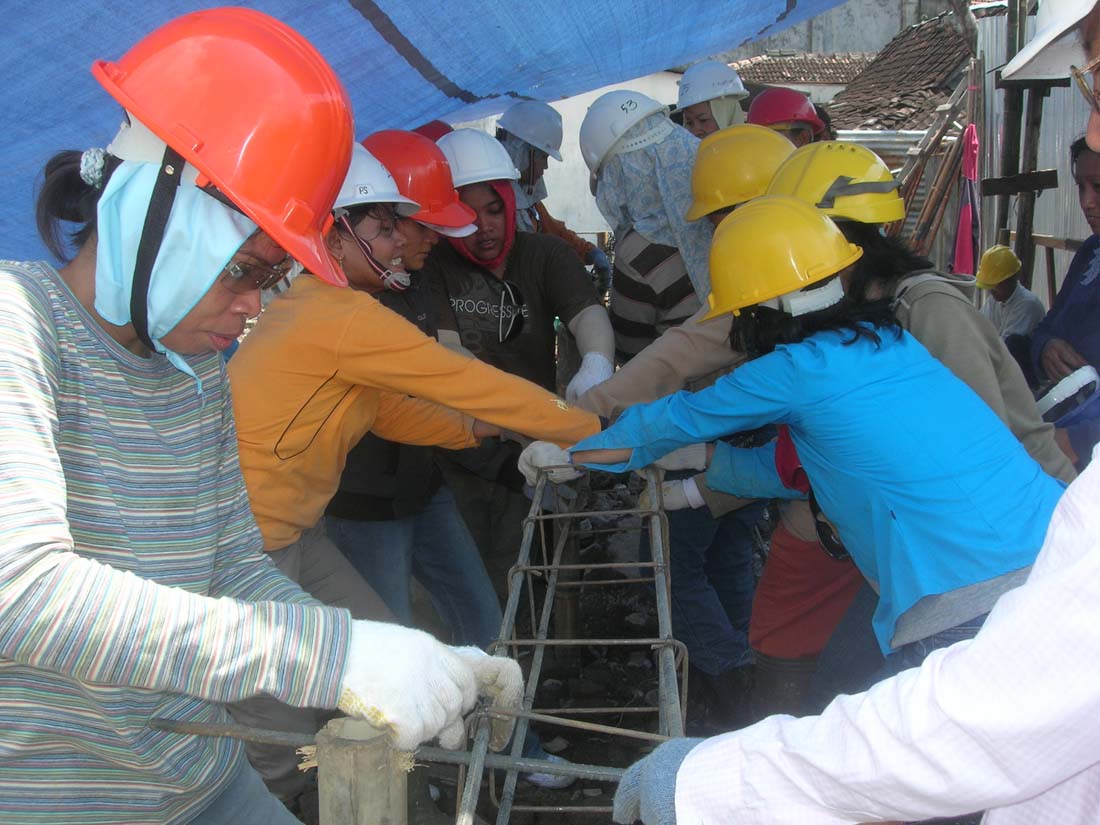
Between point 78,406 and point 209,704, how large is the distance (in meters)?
0.64

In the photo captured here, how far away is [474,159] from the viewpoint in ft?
13.2

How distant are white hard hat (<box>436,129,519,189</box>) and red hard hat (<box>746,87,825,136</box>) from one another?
2.13 metres

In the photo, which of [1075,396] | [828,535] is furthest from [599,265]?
[828,535]

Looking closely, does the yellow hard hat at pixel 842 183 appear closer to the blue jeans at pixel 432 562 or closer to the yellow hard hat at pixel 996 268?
the yellow hard hat at pixel 996 268

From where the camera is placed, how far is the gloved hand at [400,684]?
4.40ft

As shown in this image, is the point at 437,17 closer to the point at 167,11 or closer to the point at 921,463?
the point at 167,11

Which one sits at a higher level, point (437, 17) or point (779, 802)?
point (437, 17)

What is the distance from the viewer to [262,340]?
2525mm

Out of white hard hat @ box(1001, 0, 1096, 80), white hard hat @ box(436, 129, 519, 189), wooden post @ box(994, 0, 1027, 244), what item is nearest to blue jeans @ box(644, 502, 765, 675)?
white hard hat @ box(436, 129, 519, 189)

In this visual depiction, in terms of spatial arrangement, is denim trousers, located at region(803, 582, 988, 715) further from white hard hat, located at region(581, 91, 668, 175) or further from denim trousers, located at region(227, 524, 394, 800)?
white hard hat, located at region(581, 91, 668, 175)

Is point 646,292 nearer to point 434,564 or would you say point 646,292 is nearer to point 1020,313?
point 434,564

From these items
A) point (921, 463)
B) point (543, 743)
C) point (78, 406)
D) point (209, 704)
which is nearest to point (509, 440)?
point (543, 743)

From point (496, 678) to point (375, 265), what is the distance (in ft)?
5.43

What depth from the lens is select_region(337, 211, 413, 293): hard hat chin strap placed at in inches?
113
